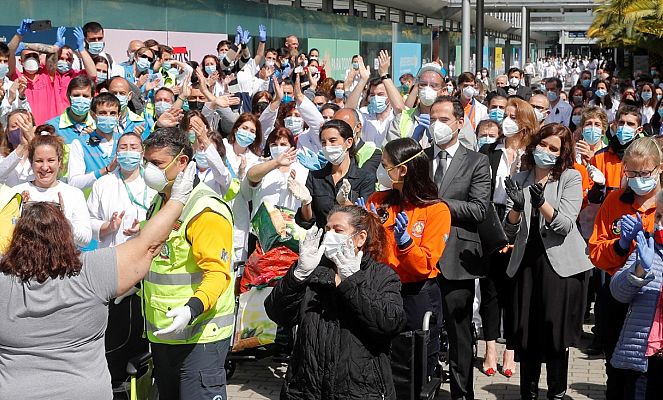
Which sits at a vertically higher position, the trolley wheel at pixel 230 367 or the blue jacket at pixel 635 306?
the blue jacket at pixel 635 306

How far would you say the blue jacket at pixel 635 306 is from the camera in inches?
201

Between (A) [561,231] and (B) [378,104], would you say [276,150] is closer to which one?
(B) [378,104]

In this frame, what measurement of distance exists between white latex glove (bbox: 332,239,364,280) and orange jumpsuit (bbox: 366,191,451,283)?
91 cm

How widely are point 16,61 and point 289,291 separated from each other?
7.30 m

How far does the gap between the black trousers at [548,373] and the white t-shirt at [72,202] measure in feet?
9.20

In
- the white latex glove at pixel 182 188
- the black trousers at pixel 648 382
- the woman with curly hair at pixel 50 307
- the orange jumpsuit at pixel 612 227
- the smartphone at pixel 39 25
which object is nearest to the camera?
the woman with curly hair at pixel 50 307

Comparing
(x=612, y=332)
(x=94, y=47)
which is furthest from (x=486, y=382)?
(x=94, y=47)

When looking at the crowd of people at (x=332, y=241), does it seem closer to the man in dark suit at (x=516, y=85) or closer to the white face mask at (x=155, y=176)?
the white face mask at (x=155, y=176)

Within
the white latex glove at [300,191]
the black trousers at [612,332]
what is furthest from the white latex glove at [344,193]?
the black trousers at [612,332]

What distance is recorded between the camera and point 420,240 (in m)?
5.57

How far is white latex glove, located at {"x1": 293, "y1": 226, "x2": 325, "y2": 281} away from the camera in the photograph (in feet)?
14.7

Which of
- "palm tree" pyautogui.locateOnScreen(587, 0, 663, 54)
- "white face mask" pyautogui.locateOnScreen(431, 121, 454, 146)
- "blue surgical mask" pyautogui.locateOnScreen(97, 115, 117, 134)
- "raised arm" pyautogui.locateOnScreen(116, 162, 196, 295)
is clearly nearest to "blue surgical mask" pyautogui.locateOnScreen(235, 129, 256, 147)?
"blue surgical mask" pyautogui.locateOnScreen(97, 115, 117, 134)

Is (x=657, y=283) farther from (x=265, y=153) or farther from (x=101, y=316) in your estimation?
(x=265, y=153)

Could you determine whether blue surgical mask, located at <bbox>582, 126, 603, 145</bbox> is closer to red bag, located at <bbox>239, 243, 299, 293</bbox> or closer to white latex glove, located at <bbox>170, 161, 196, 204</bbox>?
red bag, located at <bbox>239, 243, 299, 293</bbox>
